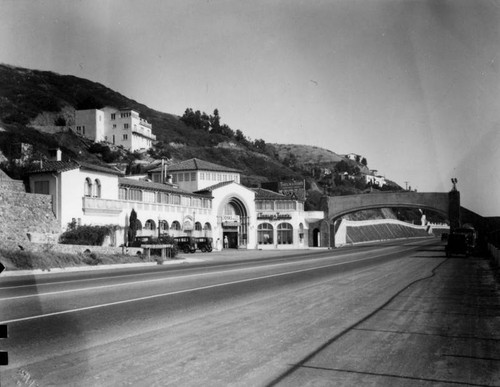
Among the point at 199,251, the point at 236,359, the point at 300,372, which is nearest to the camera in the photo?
the point at 300,372

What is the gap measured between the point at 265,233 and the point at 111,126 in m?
58.8

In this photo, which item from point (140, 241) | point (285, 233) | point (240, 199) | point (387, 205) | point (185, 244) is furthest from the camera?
point (387, 205)

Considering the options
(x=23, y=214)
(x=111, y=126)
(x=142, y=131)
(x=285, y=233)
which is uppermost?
(x=111, y=126)

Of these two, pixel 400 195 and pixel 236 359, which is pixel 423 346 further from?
pixel 400 195

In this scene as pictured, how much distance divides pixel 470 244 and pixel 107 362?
41621mm

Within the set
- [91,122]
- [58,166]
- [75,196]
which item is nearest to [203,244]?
[75,196]

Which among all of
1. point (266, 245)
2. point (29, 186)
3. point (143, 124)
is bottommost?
point (266, 245)

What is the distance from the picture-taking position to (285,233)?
2832 inches

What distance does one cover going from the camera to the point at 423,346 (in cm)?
780

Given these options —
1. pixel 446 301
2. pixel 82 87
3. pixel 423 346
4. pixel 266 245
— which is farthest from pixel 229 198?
pixel 82 87

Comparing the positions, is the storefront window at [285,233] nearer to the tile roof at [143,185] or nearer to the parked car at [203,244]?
the parked car at [203,244]

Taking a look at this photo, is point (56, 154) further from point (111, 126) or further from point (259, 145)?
point (259, 145)

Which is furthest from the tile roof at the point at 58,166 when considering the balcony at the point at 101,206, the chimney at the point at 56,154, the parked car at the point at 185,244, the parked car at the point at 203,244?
the parked car at the point at 203,244

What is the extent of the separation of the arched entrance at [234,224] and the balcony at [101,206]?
23.3 meters
